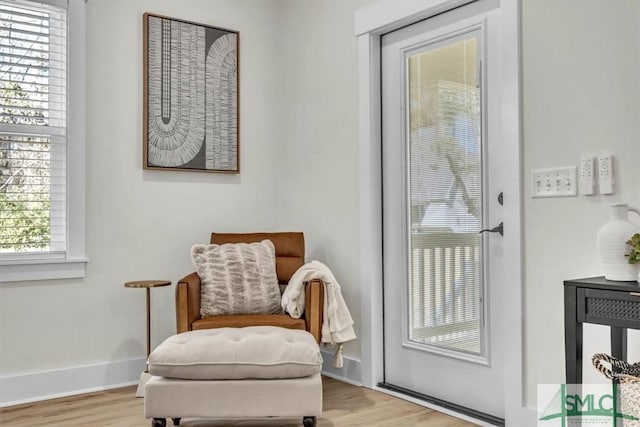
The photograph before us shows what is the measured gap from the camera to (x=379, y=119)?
3.40m

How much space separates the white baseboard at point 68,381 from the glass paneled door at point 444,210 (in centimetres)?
153

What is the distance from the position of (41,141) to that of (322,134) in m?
1.63

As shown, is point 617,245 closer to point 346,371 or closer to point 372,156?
point 372,156

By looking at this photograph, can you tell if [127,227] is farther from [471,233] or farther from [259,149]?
[471,233]

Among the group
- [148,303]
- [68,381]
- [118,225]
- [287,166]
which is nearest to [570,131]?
[287,166]

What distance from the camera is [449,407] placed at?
9.61 ft

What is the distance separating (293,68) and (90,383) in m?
2.35

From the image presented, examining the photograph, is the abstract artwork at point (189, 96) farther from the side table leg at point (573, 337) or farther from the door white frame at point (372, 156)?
the side table leg at point (573, 337)

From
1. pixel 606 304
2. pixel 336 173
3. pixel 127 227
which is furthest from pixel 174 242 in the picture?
pixel 606 304

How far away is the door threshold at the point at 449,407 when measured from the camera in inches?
107

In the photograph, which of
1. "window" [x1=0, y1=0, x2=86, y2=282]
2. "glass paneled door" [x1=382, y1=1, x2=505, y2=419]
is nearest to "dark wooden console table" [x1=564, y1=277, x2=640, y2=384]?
"glass paneled door" [x1=382, y1=1, x2=505, y2=419]

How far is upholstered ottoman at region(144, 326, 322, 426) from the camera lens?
2.43 metres

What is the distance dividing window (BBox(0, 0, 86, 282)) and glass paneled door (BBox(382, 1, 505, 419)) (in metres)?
1.75
